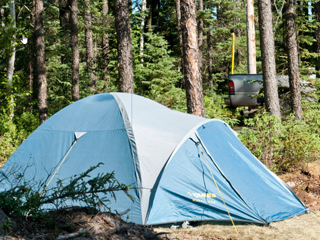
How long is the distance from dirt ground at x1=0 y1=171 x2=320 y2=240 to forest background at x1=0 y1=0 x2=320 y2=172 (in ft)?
7.55

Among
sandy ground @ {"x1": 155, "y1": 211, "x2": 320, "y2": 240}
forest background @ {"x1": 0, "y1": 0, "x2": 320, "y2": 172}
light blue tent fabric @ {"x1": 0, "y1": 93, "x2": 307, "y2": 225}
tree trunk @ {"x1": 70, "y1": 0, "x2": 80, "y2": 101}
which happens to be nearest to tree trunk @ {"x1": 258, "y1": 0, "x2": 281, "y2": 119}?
forest background @ {"x1": 0, "y1": 0, "x2": 320, "y2": 172}

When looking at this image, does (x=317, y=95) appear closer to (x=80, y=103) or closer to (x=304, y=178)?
(x=304, y=178)

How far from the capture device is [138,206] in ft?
16.3

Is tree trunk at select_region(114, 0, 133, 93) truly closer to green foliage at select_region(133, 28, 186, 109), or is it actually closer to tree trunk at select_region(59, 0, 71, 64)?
green foliage at select_region(133, 28, 186, 109)

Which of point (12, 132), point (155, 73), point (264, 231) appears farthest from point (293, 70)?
point (12, 132)

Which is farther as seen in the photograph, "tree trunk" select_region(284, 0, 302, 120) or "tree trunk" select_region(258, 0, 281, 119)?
"tree trunk" select_region(284, 0, 302, 120)

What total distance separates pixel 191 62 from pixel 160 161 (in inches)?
146

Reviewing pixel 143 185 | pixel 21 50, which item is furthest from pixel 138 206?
pixel 21 50

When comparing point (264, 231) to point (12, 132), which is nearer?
point (264, 231)

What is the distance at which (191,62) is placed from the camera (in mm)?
8383

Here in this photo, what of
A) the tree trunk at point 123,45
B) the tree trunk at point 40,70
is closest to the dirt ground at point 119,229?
the tree trunk at point 123,45

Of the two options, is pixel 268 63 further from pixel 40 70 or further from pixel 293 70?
pixel 40 70

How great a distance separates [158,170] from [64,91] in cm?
1293

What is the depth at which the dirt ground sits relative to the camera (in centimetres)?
333
